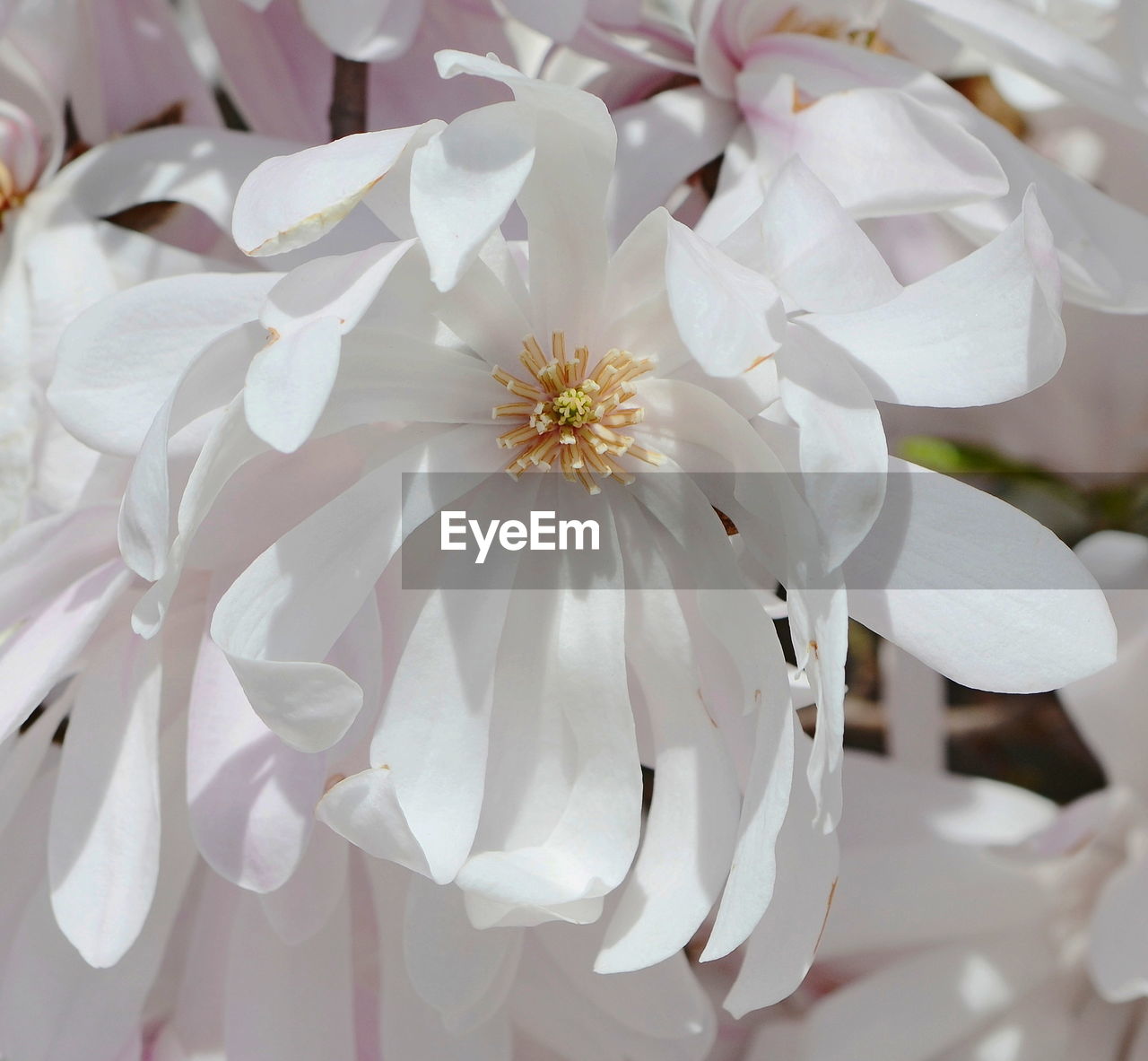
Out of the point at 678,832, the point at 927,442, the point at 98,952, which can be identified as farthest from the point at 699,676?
the point at 927,442

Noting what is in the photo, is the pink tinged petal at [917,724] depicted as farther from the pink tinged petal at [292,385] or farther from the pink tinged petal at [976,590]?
the pink tinged petal at [292,385]

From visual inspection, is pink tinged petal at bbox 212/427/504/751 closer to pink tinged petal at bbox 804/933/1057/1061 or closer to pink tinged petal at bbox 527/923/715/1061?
pink tinged petal at bbox 527/923/715/1061

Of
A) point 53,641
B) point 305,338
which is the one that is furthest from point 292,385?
point 53,641

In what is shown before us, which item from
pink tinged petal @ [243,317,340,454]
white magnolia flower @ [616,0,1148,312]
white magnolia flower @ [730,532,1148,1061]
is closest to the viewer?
pink tinged petal @ [243,317,340,454]

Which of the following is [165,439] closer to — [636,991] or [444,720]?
[444,720]

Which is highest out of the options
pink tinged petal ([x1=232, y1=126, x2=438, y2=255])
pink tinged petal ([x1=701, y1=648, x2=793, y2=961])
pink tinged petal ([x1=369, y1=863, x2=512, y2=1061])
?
pink tinged petal ([x1=232, y1=126, x2=438, y2=255])

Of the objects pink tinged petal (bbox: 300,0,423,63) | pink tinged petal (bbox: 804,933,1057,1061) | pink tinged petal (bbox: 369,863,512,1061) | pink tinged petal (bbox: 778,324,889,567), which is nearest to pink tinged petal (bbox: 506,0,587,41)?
pink tinged petal (bbox: 300,0,423,63)

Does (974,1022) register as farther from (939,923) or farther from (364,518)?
(364,518)
